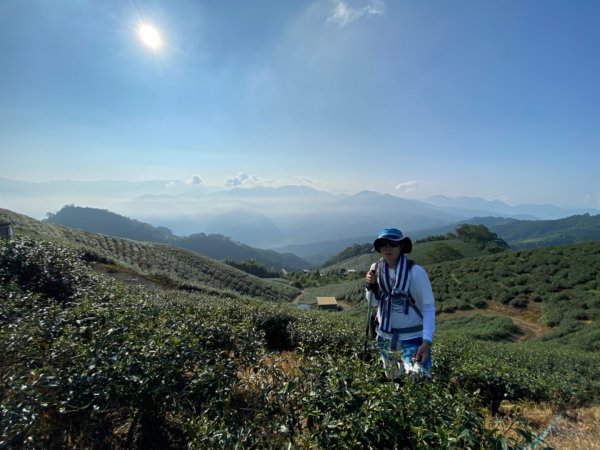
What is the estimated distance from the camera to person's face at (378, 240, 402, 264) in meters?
3.84

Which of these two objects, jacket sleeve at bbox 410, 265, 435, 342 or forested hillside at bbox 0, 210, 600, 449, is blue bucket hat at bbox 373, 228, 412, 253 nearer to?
jacket sleeve at bbox 410, 265, 435, 342

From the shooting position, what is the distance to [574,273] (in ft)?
87.2

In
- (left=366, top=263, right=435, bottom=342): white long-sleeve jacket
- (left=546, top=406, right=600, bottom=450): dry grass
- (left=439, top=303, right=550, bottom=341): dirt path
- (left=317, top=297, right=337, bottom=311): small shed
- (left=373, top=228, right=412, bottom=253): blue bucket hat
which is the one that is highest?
(left=373, top=228, right=412, bottom=253): blue bucket hat

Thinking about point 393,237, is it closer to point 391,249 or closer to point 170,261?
point 391,249

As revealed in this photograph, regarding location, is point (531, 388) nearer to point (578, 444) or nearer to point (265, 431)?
point (578, 444)

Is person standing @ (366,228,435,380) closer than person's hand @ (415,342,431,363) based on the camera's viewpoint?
No

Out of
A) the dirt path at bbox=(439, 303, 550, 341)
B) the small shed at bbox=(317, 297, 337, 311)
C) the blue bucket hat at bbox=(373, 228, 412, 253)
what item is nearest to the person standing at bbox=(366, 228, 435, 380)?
the blue bucket hat at bbox=(373, 228, 412, 253)

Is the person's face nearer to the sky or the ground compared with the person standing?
nearer to the sky

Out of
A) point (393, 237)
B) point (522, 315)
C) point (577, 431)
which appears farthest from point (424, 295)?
point (522, 315)

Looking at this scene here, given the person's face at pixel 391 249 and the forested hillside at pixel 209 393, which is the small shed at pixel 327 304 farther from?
the person's face at pixel 391 249

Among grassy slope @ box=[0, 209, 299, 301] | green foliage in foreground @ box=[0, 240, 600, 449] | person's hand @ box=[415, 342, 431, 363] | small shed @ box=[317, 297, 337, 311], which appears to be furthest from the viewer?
small shed @ box=[317, 297, 337, 311]

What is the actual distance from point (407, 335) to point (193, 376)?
8.31 ft

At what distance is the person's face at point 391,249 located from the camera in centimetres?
384

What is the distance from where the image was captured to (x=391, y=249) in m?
3.86
